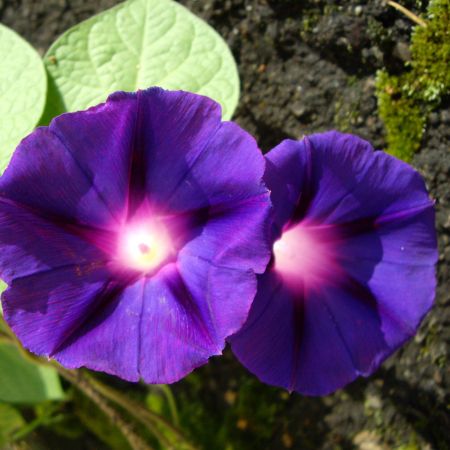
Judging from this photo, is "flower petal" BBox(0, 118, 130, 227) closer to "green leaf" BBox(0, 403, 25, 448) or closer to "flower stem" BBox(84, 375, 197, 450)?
"flower stem" BBox(84, 375, 197, 450)

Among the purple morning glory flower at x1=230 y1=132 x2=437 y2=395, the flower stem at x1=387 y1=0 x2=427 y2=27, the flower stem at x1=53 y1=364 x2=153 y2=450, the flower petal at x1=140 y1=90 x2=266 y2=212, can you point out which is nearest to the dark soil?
the flower stem at x1=387 y1=0 x2=427 y2=27

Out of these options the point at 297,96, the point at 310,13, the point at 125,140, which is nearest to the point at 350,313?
the point at 125,140

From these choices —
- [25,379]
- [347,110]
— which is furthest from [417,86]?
[25,379]

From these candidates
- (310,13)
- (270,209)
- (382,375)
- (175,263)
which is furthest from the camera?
(382,375)

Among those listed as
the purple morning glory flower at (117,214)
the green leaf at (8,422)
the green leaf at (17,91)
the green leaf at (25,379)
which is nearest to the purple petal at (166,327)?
the purple morning glory flower at (117,214)

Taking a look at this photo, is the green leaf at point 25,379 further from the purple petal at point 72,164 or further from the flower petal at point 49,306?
the purple petal at point 72,164

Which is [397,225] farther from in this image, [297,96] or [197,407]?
[197,407]
